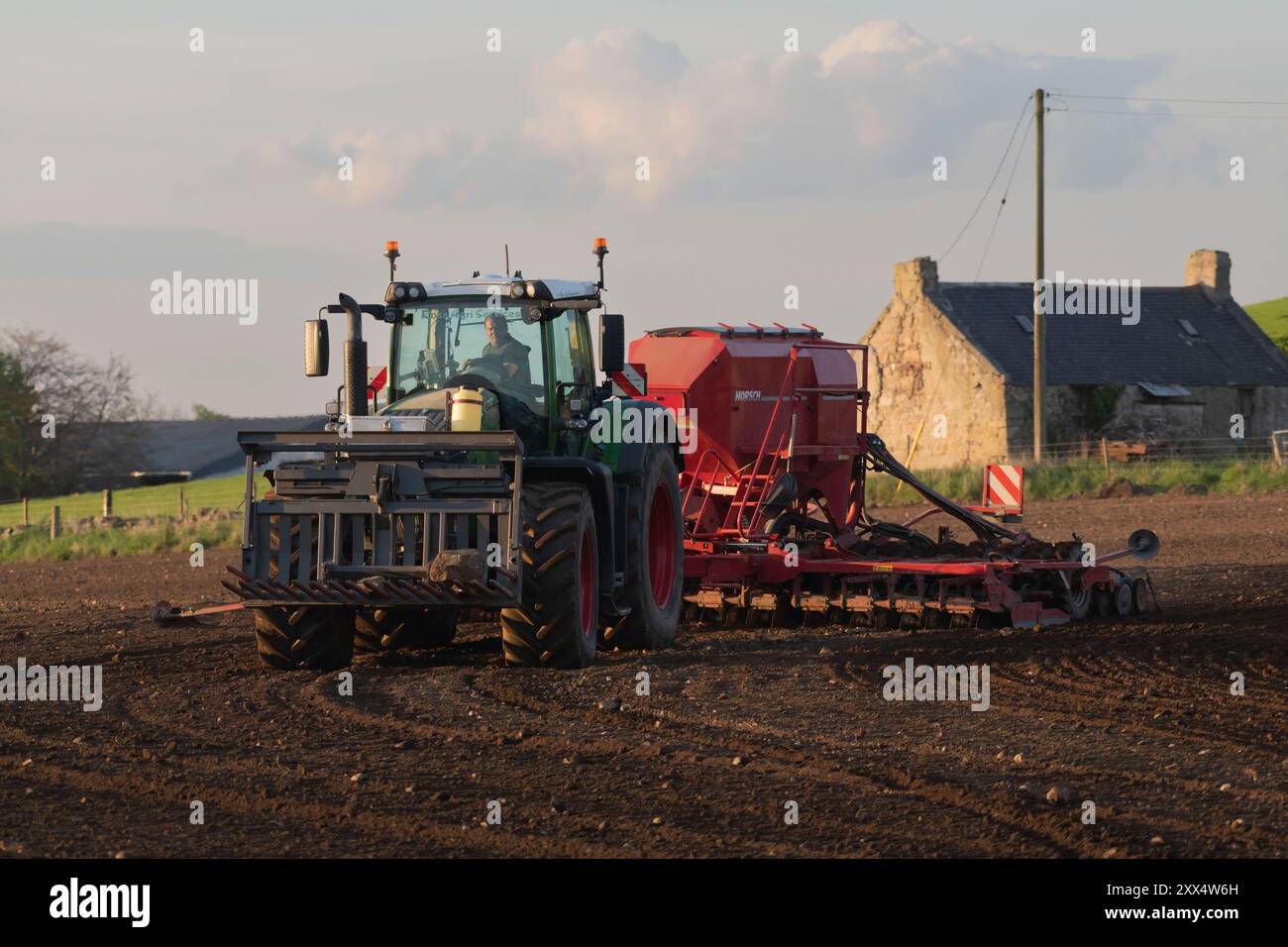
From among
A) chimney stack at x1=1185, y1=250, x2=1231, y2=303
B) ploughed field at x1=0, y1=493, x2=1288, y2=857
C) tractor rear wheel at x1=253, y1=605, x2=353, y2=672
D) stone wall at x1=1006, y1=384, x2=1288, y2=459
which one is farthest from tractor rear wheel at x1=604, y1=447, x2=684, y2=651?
chimney stack at x1=1185, y1=250, x2=1231, y2=303

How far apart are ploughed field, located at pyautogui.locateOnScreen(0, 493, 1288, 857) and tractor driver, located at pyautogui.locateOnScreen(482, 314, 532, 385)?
83.6 inches

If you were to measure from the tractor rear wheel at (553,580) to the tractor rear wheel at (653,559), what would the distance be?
796 mm

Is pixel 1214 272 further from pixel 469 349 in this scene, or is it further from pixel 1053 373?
pixel 469 349

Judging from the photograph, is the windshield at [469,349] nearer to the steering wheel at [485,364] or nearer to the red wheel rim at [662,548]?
the steering wheel at [485,364]

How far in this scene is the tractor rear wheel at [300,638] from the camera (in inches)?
469

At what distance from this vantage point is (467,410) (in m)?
12.1

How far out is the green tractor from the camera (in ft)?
36.9

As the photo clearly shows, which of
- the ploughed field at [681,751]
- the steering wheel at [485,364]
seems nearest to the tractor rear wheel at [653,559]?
the ploughed field at [681,751]

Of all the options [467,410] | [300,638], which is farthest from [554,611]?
[300,638]

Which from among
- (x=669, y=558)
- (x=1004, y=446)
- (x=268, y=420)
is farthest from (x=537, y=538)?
(x=268, y=420)

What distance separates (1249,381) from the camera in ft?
159

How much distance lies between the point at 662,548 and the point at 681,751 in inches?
198
